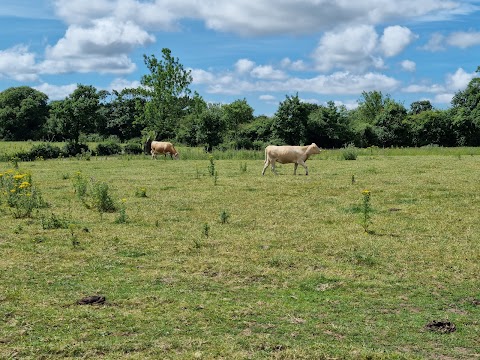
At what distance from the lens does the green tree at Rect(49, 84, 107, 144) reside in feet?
152

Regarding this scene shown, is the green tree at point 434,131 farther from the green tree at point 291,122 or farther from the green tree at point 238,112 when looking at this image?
the green tree at point 238,112

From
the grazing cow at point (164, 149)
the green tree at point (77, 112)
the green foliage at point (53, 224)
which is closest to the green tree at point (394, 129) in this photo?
the grazing cow at point (164, 149)

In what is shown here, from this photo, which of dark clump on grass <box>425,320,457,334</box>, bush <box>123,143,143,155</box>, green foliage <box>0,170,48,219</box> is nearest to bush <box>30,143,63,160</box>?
bush <box>123,143,143,155</box>

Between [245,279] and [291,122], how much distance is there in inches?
1658

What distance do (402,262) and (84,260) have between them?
4.81 meters

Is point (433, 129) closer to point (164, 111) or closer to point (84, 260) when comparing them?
point (164, 111)

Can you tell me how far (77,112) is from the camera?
1823 inches

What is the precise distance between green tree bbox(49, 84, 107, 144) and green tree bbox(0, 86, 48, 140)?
25.4 meters

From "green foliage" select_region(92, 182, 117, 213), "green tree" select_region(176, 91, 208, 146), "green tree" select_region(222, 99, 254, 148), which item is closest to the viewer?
"green foliage" select_region(92, 182, 117, 213)

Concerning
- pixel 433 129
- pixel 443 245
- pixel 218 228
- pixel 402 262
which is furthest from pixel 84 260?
pixel 433 129

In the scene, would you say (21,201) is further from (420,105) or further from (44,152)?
(420,105)

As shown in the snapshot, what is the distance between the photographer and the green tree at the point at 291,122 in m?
47.8

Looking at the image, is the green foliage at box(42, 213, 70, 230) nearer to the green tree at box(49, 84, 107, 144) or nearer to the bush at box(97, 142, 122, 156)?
the bush at box(97, 142, 122, 156)

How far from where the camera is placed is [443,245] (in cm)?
835
